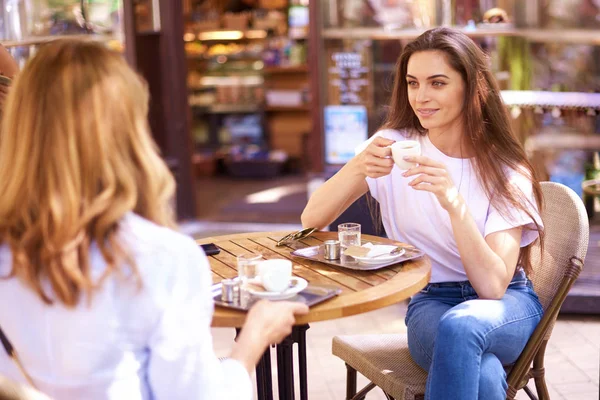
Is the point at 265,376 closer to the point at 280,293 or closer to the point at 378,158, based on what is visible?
the point at 280,293

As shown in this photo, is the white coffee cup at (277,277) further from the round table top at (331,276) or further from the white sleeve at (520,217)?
the white sleeve at (520,217)

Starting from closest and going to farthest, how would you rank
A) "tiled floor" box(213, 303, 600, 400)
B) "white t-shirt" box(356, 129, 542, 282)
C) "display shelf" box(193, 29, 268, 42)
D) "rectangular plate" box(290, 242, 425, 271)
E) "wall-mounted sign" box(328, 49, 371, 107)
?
"rectangular plate" box(290, 242, 425, 271)
"white t-shirt" box(356, 129, 542, 282)
"tiled floor" box(213, 303, 600, 400)
"wall-mounted sign" box(328, 49, 371, 107)
"display shelf" box(193, 29, 268, 42)

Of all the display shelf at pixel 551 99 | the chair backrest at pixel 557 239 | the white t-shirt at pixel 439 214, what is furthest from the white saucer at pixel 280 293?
the display shelf at pixel 551 99

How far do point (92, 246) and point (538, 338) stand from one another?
1.39 metres

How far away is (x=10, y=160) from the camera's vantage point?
1495 mm

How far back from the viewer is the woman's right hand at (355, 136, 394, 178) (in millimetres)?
2473

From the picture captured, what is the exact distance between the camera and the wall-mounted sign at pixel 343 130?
5.84 metres

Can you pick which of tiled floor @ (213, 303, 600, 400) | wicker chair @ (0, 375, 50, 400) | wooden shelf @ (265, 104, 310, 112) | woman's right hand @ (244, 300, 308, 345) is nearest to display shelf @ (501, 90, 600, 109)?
tiled floor @ (213, 303, 600, 400)

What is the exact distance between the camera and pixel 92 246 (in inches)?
58.9

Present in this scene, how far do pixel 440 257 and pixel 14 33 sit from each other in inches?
184

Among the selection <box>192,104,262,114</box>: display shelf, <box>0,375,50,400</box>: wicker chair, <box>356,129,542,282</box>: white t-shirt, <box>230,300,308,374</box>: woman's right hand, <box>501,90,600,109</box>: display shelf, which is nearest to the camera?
<box>0,375,50,400</box>: wicker chair

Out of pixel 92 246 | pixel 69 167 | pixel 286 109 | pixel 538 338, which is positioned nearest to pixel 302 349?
pixel 538 338

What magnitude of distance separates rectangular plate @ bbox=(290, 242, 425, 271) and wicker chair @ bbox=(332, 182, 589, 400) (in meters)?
0.31

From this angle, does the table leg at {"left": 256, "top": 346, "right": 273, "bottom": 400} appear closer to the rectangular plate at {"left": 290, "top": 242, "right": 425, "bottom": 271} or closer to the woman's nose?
the rectangular plate at {"left": 290, "top": 242, "right": 425, "bottom": 271}
